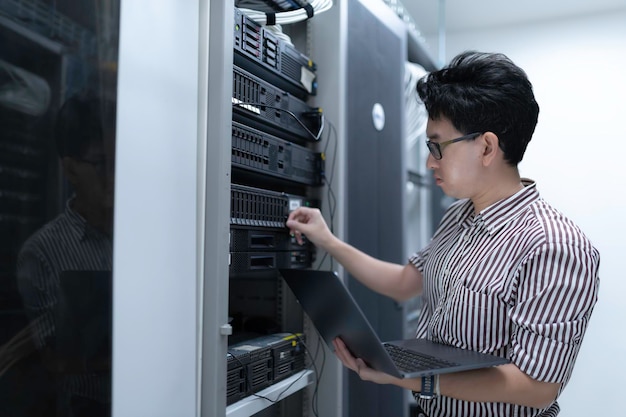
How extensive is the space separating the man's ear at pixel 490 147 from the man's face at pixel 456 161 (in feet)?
0.04

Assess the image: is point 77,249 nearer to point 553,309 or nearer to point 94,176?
point 94,176

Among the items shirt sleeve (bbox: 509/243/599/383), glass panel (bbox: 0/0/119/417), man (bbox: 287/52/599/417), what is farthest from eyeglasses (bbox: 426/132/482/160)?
glass panel (bbox: 0/0/119/417)

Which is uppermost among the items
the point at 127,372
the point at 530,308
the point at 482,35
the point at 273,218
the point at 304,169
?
the point at 482,35

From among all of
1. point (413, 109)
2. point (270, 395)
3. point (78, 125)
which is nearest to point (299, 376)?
point (270, 395)

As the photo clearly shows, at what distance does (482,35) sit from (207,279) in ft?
9.12

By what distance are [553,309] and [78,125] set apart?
848 mm

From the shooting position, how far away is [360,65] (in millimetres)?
1707

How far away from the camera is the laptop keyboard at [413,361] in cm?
94

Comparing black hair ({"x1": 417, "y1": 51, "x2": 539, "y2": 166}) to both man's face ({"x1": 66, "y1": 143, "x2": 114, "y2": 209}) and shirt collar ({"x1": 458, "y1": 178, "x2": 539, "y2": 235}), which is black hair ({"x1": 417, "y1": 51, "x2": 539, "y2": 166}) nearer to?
shirt collar ({"x1": 458, "y1": 178, "x2": 539, "y2": 235})

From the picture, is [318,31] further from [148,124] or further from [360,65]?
[148,124]

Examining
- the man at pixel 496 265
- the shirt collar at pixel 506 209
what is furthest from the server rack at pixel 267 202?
the shirt collar at pixel 506 209

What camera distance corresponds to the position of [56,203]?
2.66 ft

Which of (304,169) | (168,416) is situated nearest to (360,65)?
(304,169)

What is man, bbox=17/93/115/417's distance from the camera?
31.3 inches
